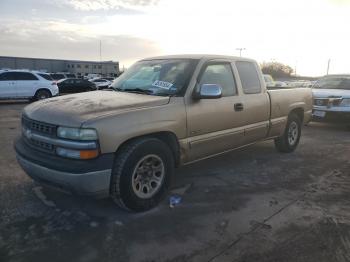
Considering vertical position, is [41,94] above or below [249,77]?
below

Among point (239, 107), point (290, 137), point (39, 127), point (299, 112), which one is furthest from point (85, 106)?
point (299, 112)

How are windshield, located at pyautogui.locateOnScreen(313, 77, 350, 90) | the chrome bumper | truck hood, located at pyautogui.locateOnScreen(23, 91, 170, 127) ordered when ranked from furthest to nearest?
windshield, located at pyautogui.locateOnScreen(313, 77, 350, 90) < truck hood, located at pyautogui.locateOnScreen(23, 91, 170, 127) < the chrome bumper

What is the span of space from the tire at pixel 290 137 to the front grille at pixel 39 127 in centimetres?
470

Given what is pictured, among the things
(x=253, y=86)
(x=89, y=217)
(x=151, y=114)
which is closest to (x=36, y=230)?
(x=89, y=217)

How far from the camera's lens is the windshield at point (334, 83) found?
11.4m

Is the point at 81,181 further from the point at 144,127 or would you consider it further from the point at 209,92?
the point at 209,92

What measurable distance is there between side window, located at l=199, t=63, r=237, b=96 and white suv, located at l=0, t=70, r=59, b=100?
49.4ft

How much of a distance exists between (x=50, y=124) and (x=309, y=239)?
294 centimetres

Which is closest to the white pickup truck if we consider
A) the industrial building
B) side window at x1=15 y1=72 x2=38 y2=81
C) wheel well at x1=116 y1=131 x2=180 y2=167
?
wheel well at x1=116 y1=131 x2=180 y2=167

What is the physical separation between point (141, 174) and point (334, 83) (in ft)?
30.7

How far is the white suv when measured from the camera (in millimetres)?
17984

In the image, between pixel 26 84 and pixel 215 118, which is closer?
pixel 215 118

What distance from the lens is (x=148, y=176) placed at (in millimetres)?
4430

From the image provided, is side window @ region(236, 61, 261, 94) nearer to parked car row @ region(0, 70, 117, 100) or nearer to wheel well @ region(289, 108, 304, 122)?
wheel well @ region(289, 108, 304, 122)
